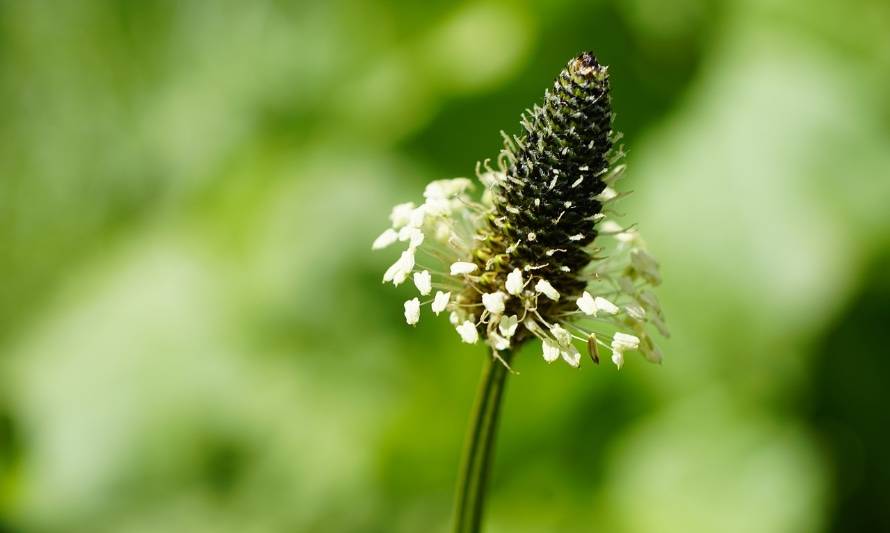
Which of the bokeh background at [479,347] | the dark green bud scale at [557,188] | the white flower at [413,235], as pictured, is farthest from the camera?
the bokeh background at [479,347]

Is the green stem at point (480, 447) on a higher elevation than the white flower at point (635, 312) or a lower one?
lower

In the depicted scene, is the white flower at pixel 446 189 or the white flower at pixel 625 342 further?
the white flower at pixel 446 189

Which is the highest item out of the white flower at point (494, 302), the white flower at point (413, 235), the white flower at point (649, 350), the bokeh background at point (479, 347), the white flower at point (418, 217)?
the bokeh background at point (479, 347)

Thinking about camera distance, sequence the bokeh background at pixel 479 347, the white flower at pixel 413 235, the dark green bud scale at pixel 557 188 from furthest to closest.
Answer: the bokeh background at pixel 479 347 → the white flower at pixel 413 235 → the dark green bud scale at pixel 557 188

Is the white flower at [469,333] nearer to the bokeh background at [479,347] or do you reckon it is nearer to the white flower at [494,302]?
the white flower at [494,302]

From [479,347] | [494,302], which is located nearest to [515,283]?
[494,302]

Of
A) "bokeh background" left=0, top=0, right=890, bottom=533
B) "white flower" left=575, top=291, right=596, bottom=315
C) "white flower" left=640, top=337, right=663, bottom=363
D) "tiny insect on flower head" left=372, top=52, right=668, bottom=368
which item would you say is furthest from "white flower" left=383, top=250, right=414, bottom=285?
"bokeh background" left=0, top=0, right=890, bottom=533

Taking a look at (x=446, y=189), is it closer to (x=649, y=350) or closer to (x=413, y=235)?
(x=413, y=235)

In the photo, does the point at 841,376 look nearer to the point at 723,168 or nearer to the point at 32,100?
the point at 723,168

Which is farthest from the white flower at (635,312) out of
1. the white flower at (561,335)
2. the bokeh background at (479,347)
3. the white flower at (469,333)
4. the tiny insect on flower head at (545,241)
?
the bokeh background at (479,347)

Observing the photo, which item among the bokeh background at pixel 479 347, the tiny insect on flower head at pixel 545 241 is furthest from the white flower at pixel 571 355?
the bokeh background at pixel 479 347
